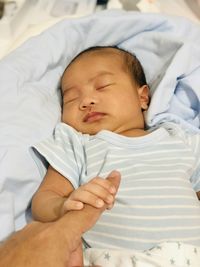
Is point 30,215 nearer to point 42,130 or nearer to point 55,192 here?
point 55,192

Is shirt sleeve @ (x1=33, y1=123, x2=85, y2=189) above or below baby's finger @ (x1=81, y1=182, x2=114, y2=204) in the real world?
below

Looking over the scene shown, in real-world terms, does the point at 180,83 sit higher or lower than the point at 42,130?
higher

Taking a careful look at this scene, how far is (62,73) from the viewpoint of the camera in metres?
1.25

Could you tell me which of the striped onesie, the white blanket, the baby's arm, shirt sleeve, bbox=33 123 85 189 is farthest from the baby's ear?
the white blanket

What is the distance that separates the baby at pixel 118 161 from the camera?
2.90 feet

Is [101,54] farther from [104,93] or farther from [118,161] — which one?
[118,161]

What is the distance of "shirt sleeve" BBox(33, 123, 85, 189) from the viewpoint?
98cm

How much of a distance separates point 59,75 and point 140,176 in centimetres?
43

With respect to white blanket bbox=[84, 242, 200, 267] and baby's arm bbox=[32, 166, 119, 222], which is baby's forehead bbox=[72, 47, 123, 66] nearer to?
baby's arm bbox=[32, 166, 119, 222]

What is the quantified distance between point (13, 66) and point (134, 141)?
383 millimetres

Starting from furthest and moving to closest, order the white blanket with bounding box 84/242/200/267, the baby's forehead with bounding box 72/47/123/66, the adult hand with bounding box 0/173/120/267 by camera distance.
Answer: the baby's forehead with bounding box 72/47/123/66, the white blanket with bounding box 84/242/200/267, the adult hand with bounding box 0/173/120/267

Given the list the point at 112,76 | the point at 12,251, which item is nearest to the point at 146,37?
the point at 112,76

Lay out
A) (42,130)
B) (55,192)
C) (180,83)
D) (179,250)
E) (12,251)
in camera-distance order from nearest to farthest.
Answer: (12,251)
(179,250)
(55,192)
(42,130)
(180,83)

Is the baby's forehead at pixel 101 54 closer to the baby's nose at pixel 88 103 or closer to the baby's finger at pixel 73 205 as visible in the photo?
the baby's nose at pixel 88 103
